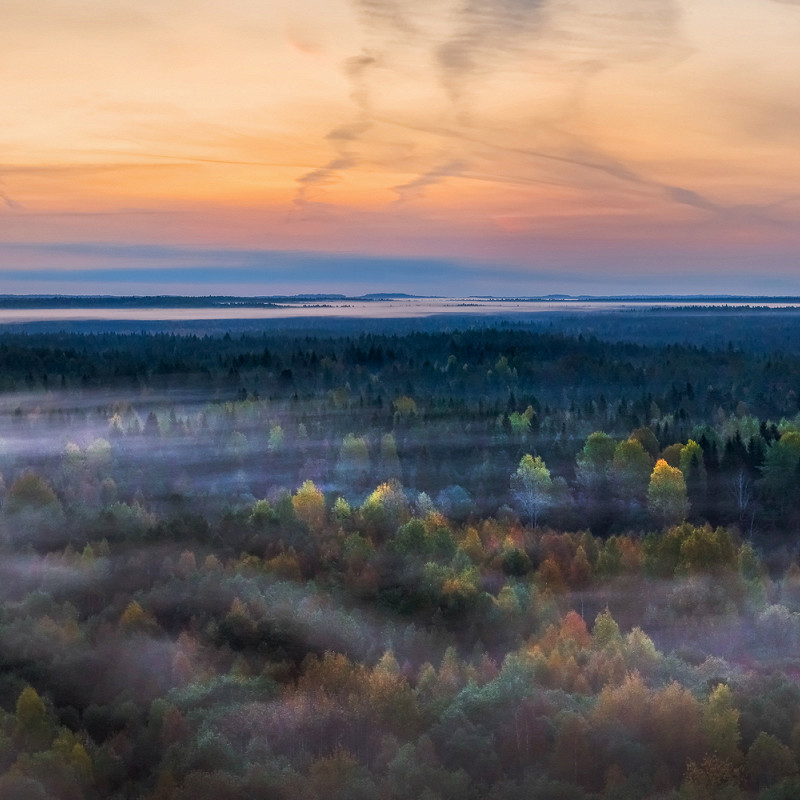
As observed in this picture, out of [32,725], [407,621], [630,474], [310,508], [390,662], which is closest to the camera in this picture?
[32,725]

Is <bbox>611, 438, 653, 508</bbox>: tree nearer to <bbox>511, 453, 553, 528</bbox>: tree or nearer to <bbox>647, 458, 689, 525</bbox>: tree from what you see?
<bbox>647, 458, 689, 525</bbox>: tree

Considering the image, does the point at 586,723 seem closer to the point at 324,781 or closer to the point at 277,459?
the point at 324,781

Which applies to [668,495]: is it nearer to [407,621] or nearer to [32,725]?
[407,621]

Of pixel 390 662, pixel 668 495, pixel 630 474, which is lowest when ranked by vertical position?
pixel 390 662

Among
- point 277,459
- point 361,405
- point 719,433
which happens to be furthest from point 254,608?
point 361,405

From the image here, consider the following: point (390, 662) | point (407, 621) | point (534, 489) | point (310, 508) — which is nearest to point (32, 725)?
point (390, 662)

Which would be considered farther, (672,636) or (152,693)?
(672,636)

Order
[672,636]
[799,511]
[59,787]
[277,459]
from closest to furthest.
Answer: [59,787] < [672,636] < [799,511] < [277,459]
